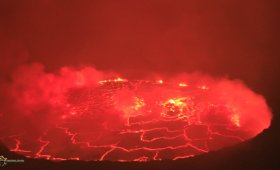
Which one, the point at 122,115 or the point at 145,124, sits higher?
the point at 122,115

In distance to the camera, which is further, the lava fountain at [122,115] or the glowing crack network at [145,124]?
the lava fountain at [122,115]

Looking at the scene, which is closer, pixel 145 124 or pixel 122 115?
pixel 145 124

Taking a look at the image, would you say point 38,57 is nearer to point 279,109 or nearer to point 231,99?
point 231,99

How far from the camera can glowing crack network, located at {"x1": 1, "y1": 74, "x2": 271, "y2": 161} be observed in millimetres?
8688

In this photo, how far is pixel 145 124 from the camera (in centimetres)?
1034

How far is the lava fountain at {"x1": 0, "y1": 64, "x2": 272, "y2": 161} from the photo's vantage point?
8828 millimetres

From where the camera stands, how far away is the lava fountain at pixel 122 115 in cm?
883

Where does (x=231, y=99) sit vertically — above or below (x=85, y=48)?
below

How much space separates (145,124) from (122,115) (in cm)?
98

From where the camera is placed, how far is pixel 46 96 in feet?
41.7

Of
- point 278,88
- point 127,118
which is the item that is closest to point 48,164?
point 127,118

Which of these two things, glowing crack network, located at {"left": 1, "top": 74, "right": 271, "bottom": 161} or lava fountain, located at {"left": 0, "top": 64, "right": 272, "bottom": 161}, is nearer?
glowing crack network, located at {"left": 1, "top": 74, "right": 271, "bottom": 161}

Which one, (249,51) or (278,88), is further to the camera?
(249,51)

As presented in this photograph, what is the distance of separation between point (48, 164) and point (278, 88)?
8342 millimetres
